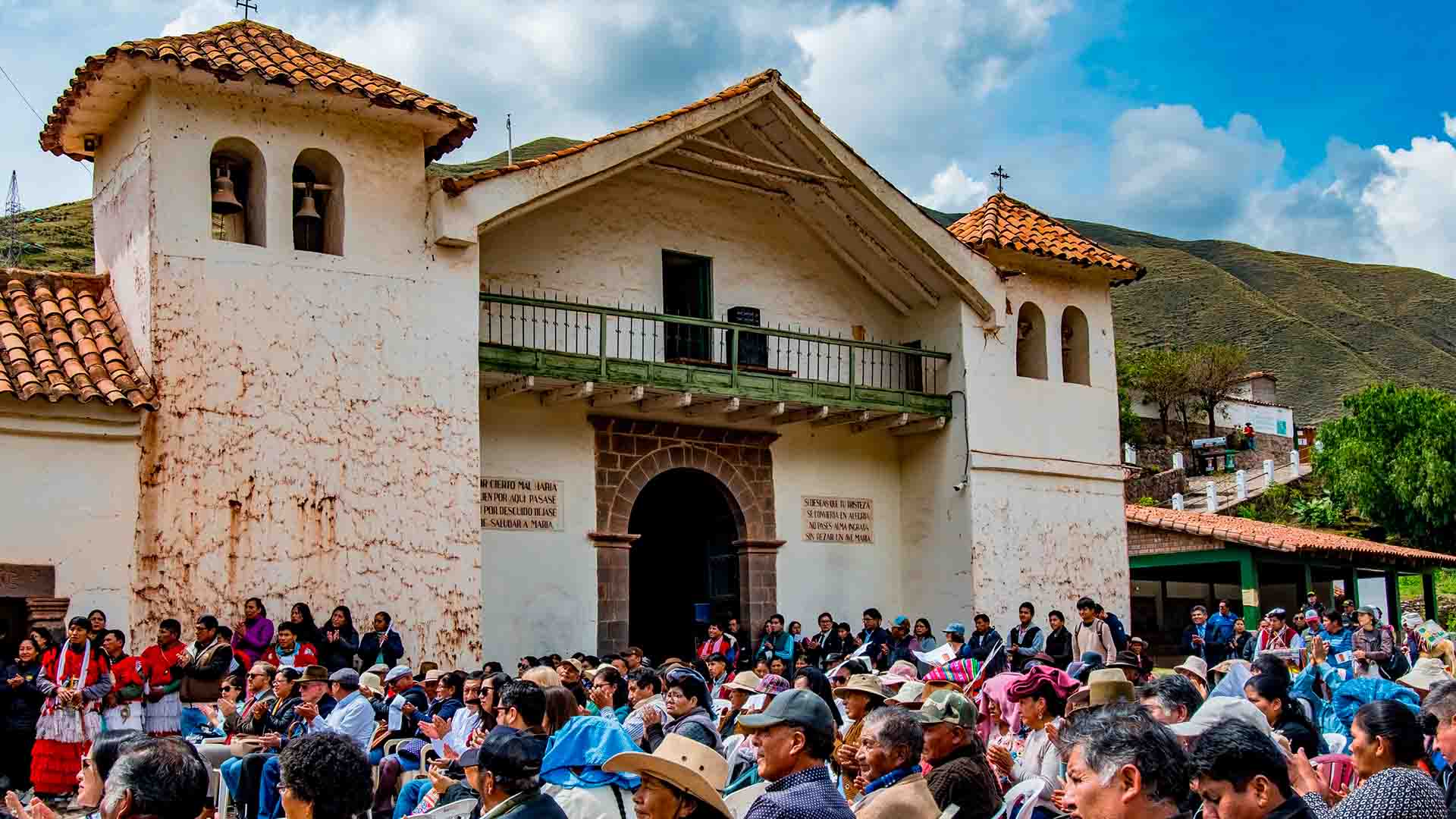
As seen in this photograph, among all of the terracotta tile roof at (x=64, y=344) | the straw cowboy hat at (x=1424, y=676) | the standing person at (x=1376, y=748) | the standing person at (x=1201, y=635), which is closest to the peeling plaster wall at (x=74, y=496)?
the terracotta tile roof at (x=64, y=344)

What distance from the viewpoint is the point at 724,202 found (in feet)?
60.3

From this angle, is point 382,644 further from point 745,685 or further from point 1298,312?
point 1298,312

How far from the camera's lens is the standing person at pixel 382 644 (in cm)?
1338

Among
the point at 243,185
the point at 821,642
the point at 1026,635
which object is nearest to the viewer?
the point at 243,185

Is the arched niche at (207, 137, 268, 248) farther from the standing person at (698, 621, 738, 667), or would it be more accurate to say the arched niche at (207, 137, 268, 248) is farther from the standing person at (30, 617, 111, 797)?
the standing person at (698, 621, 738, 667)

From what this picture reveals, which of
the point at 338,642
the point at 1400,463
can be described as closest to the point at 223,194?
the point at 338,642

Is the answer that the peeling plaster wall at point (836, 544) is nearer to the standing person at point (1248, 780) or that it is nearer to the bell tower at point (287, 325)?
the bell tower at point (287, 325)

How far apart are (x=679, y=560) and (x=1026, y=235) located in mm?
6430

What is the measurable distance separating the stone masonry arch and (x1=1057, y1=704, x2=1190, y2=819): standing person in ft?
41.4

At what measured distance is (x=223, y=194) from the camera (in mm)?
13891

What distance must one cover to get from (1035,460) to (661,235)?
564 cm

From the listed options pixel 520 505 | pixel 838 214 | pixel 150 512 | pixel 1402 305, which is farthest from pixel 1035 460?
pixel 1402 305

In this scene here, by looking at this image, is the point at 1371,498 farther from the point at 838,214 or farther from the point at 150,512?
the point at 150,512

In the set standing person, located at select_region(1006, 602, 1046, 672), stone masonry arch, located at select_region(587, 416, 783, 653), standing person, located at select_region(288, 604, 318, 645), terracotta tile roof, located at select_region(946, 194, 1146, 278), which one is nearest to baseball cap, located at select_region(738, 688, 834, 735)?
standing person, located at select_region(288, 604, 318, 645)
